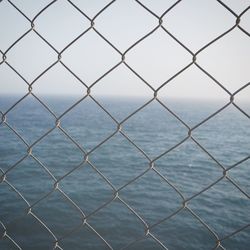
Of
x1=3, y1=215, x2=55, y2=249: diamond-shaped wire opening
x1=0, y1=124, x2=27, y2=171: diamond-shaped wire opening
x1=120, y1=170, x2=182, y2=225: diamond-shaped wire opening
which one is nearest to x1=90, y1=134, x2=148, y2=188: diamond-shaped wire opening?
x1=120, y1=170, x2=182, y2=225: diamond-shaped wire opening

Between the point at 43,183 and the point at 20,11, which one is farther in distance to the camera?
the point at 43,183

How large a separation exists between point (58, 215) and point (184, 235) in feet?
18.3

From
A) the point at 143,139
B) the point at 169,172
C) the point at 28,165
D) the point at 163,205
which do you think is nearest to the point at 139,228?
the point at 163,205

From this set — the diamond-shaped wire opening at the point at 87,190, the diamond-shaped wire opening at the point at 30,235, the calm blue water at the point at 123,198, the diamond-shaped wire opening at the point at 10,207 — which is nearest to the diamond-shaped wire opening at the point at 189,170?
the calm blue water at the point at 123,198

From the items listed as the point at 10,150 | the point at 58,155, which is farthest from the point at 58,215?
the point at 10,150

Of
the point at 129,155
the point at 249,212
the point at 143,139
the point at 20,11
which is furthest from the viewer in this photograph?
the point at 143,139

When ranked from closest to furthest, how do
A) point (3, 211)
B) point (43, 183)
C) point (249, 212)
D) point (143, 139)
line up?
point (3, 211) → point (249, 212) → point (43, 183) → point (143, 139)

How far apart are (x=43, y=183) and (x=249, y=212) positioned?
457 inches

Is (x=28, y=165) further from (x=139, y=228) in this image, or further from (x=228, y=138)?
(x=228, y=138)

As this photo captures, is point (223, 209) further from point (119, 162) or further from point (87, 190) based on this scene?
point (119, 162)

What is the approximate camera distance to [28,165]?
22562 millimetres

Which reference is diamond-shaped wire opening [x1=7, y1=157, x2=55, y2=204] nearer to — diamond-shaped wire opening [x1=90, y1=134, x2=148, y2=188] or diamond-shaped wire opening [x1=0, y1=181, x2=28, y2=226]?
diamond-shaped wire opening [x1=0, y1=181, x2=28, y2=226]

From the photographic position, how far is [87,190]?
58.5 ft

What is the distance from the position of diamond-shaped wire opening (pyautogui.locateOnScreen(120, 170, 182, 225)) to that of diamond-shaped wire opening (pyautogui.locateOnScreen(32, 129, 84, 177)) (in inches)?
224
